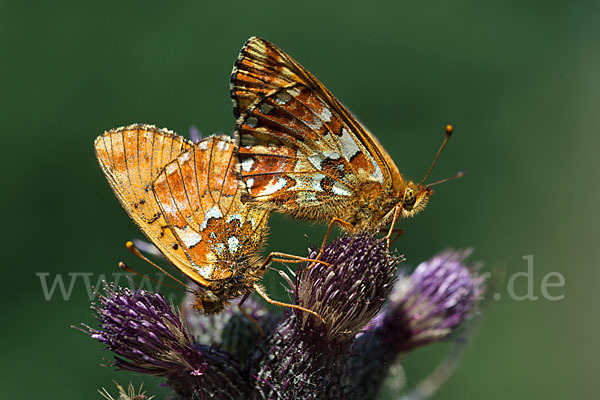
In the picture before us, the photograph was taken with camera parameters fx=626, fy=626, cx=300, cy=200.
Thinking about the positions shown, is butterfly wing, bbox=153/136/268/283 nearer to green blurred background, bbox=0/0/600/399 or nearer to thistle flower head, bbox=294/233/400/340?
thistle flower head, bbox=294/233/400/340

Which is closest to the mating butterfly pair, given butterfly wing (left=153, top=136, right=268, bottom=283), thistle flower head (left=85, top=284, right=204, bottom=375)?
butterfly wing (left=153, top=136, right=268, bottom=283)

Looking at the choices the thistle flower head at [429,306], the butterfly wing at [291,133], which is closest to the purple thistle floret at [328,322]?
the butterfly wing at [291,133]

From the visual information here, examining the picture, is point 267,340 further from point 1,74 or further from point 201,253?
point 1,74

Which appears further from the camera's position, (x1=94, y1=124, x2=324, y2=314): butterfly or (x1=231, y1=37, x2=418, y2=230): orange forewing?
(x1=231, y1=37, x2=418, y2=230): orange forewing

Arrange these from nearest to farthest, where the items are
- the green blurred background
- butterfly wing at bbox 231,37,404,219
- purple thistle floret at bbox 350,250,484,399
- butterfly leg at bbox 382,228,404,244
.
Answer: butterfly wing at bbox 231,37,404,219 → butterfly leg at bbox 382,228,404,244 → purple thistle floret at bbox 350,250,484,399 → the green blurred background

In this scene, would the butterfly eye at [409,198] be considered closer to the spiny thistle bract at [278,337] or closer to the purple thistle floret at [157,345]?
the spiny thistle bract at [278,337]

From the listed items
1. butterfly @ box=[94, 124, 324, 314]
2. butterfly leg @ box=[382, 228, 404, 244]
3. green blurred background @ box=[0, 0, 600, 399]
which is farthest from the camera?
green blurred background @ box=[0, 0, 600, 399]

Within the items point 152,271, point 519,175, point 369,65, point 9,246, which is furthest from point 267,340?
point 519,175
